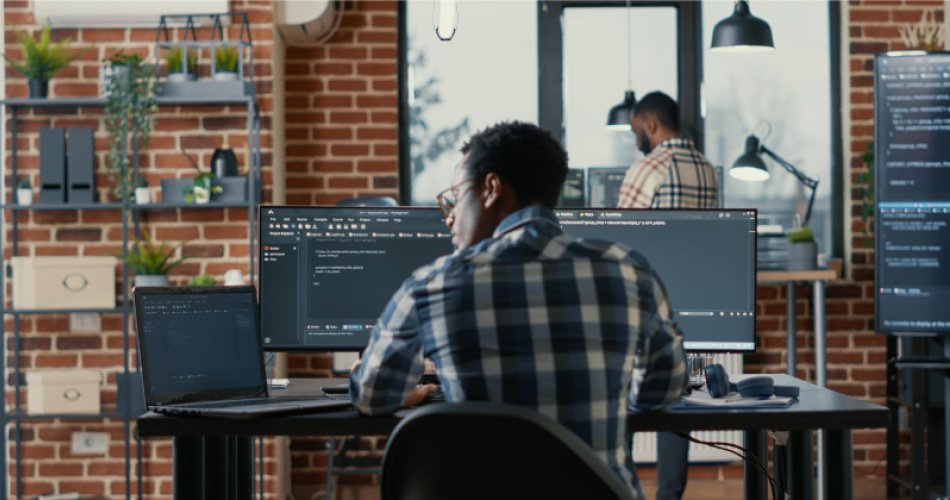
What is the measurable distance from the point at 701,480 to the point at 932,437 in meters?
0.96

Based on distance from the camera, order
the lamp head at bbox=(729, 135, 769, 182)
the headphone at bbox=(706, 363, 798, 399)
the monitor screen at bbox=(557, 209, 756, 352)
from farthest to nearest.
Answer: the lamp head at bbox=(729, 135, 769, 182) < the monitor screen at bbox=(557, 209, 756, 352) < the headphone at bbox=(706, 363, 798, 399)

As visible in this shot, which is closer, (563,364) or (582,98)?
(563,364)

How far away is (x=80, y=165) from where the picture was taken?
4.27m

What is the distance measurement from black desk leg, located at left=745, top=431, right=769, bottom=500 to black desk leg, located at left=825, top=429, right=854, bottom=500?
2.05 ft

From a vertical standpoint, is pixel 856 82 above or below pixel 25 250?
above

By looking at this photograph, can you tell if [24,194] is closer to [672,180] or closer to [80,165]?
[80,165]

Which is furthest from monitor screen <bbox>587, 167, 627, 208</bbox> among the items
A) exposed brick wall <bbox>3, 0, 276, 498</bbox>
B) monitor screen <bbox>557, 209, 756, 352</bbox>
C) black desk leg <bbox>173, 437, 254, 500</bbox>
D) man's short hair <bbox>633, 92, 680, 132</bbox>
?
black desk leg <bbox>173, 437, 254, 500</bbox>

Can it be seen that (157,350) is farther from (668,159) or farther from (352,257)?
(668,159)

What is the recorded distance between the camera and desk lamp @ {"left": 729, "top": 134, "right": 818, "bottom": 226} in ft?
15.7

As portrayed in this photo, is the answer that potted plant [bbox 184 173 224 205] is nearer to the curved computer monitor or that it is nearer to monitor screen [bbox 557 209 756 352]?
the curved computer monitor

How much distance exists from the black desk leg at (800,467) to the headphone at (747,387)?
0.19m

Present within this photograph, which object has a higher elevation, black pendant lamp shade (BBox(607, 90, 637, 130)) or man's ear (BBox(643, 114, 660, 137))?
black pendant lamp shade (BBox(607, 90, 637, 130))

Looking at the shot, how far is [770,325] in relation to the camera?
16.5ft

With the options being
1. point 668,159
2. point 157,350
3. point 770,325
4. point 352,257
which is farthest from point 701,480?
point 157,350
